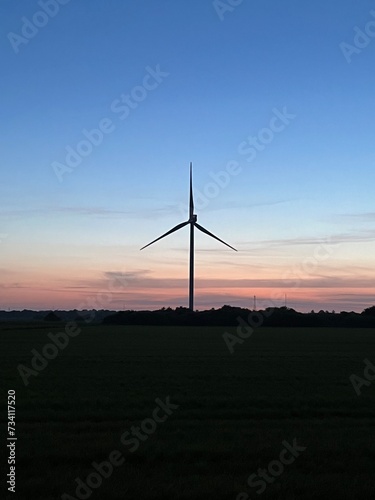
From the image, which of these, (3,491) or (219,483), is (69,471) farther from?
(219,483)

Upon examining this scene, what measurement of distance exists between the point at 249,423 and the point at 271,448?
2.80 metres

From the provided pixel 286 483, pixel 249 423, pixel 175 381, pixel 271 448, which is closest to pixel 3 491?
pixel 286 483

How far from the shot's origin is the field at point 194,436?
9.12 metres

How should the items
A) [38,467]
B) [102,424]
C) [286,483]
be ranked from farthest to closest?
[102,424], [38,467], [286,483]

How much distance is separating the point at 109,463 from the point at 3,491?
2093 millimetres

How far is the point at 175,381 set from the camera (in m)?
22.1

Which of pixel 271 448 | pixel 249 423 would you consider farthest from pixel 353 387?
pixel 271 448

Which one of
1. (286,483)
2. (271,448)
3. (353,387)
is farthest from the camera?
(353,387)

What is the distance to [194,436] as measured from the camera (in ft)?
40.3

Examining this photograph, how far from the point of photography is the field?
29.9ft

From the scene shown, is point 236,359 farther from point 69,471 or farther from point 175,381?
point 69,471

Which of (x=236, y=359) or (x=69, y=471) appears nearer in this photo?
(x=69, y=471)

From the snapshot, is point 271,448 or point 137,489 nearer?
point 137,489

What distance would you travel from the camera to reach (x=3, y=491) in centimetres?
870
